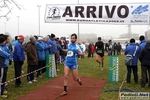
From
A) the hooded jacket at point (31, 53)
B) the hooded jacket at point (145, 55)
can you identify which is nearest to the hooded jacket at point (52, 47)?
the hooded jacket at point (31, 53)

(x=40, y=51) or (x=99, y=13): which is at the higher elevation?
(x=99, y=13)

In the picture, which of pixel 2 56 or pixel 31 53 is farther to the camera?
pixel 31 53

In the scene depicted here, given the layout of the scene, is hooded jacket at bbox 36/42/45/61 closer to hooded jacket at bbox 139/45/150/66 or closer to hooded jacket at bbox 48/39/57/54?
hooded jacket at bbox 48/39/57/54

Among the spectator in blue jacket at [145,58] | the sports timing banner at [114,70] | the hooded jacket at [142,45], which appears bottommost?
the sports timing banner at [114,70]

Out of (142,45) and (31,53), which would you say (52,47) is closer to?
(31,53)

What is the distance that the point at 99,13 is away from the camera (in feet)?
42.8

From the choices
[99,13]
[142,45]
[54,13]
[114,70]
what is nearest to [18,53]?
[114,70]

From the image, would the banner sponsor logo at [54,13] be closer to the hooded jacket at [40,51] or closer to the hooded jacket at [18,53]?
the hooded jacket at [40,51]

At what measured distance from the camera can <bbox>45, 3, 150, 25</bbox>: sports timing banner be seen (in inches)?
492

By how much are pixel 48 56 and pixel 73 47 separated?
3331 millimetres

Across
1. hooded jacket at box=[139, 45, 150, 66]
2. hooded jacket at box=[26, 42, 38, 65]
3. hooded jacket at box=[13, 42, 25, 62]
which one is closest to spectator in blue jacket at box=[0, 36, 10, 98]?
hooded jacket at box=[13, 42, 25, 62]

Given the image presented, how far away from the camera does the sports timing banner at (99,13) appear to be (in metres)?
12.5

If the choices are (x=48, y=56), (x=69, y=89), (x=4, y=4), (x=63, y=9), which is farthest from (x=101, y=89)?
(x=4, y=4)

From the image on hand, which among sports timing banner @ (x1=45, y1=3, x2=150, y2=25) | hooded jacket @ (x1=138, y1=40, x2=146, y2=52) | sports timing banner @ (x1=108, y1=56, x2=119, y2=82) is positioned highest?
sports timing banner @ (x1=45, y1=3, x2=150, y2=25)
